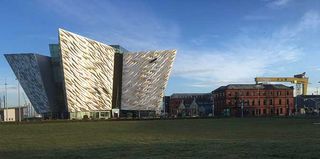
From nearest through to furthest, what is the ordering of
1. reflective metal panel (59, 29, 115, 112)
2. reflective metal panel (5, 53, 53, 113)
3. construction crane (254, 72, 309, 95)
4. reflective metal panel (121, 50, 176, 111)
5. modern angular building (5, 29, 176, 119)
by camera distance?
1. reflective metal panel (59, 29, 115, 112)
2. modern angular building (5, 29, 176, 119)
3. reflective metal panel (5, 53, 53, 113)
4. reflective metal panel (121, 50, 176, 111)
5. construction crane (254, 72, 309, 95)

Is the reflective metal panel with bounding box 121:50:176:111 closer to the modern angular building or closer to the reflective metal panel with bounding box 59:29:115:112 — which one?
the modern angular building

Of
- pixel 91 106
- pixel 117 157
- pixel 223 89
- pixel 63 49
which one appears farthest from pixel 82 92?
pixel 117 157

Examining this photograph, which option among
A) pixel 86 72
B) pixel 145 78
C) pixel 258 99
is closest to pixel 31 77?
pixel 86 72

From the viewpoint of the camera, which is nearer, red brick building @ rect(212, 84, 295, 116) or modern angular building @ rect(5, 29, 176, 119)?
modern angular building @ rect(5, 29, 176, 119)

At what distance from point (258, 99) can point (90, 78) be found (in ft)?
247

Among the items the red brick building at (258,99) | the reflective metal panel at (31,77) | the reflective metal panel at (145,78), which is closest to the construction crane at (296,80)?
the red brick building at (258,99)

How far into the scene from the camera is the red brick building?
7234 inches

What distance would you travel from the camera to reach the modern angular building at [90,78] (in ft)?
414

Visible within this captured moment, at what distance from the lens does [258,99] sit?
185375 millimetres

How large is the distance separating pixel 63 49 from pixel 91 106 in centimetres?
1958

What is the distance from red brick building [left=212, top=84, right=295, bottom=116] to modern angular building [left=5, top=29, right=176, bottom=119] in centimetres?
4870

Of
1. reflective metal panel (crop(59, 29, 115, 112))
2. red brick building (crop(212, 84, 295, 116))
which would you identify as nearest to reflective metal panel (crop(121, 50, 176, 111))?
reflective metal panel (crop(59, 29, 115, 112))

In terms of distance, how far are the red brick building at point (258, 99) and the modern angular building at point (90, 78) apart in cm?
4870

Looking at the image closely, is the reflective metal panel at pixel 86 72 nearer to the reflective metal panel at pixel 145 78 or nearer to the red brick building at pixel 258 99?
the reflective metal panel at pixel 145 78
